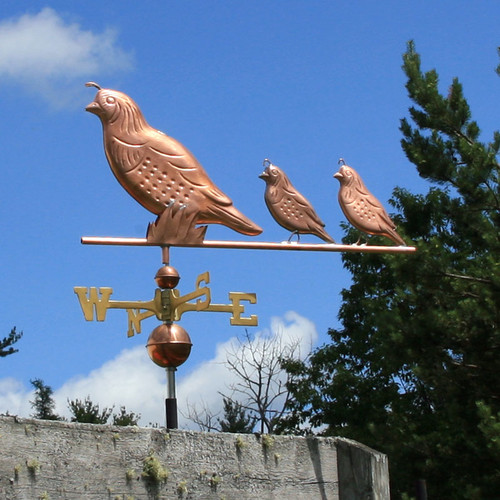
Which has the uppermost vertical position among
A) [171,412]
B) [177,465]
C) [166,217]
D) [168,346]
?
[166,217]

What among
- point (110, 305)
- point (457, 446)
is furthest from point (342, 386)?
point (110, 305)

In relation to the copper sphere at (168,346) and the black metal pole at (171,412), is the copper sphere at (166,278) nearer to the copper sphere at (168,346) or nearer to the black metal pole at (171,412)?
the copper sphere at (168,346)

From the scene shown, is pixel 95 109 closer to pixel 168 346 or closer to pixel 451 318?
pixel 168 346

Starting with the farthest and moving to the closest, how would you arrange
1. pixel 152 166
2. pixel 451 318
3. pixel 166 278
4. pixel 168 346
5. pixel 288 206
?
1. pixel 451 318
2. pixel 288 206
3. pixel 152 166
4. pixel 166 278
5. pixel 168 346

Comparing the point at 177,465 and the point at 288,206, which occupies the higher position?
the point at 288,206

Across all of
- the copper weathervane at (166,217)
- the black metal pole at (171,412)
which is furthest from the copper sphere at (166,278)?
the black metal pole at (171,412)

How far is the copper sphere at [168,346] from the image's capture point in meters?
4.08

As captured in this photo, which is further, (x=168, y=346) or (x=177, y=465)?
(x=168, y=346)

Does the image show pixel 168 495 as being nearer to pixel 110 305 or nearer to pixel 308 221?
pixel 110 305

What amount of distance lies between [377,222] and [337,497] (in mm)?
1949

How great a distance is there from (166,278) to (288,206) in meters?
1.06

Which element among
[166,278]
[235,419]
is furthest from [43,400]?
[166,278]

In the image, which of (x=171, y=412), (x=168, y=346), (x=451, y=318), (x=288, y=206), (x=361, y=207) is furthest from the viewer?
(x=451, y=318)

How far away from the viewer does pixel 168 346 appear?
407 cm
